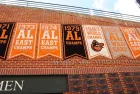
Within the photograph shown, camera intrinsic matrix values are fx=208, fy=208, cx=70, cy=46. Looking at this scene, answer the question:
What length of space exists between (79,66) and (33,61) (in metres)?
1.77

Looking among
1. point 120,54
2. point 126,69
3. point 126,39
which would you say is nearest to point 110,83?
point 126,69

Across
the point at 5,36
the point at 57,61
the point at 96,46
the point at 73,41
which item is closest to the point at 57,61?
the point at 57,61

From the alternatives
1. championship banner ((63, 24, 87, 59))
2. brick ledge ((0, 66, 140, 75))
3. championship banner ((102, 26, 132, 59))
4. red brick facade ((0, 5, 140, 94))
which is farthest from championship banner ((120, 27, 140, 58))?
championship banner ((63, 24, 87, 59))

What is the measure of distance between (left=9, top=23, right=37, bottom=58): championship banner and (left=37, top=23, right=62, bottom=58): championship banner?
287 mm

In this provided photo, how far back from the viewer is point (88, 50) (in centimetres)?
858

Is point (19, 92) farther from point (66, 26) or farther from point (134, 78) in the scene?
point (134, 78)

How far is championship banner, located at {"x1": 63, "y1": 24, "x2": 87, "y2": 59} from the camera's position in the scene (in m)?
8.35

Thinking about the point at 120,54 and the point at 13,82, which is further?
the point at 120,54

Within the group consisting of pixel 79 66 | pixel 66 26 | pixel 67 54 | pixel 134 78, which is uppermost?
pixel 66 26

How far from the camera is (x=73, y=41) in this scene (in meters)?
8.71

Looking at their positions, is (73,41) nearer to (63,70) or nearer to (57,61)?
(57,61)

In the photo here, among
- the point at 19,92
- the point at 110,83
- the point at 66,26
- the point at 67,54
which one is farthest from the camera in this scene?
the point at 66,26

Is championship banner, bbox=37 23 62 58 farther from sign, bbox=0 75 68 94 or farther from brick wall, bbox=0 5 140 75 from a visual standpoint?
sign, bbox=0 75 68 94

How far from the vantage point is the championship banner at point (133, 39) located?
9037 millimetres
